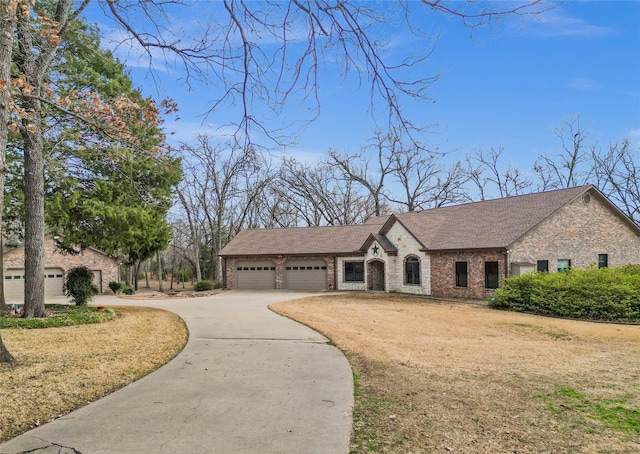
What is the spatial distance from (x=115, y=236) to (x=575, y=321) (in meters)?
17.1

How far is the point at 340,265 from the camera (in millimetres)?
28000

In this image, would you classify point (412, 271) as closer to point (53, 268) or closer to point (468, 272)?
point (468, 272)

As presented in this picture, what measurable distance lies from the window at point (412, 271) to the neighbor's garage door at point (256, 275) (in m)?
9.49

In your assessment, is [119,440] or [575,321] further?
[575,321]

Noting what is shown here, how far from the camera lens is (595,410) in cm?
503

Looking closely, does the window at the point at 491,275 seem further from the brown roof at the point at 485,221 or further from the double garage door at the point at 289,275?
the double garage door at the point at 289,275

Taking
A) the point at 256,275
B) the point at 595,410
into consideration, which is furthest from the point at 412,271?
the point at 595,410

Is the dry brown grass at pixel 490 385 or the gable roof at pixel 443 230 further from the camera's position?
the gable roof at pixel 443 230

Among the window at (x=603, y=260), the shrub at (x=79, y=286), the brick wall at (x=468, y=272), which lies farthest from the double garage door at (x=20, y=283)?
the window at (x=603, y=260)

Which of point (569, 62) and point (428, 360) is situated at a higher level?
point (569, 62)

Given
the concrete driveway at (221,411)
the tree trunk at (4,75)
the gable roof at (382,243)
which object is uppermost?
the tree trunk at (4,75)

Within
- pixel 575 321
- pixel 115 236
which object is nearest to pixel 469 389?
pixel 575 321

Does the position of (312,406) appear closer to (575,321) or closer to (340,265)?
(575,321)

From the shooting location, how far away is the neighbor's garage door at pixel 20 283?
92.7 ft
